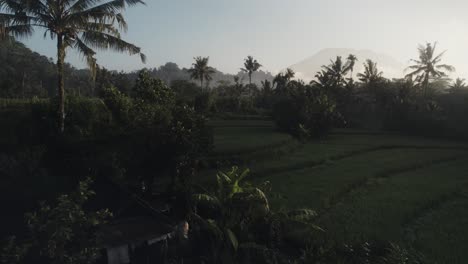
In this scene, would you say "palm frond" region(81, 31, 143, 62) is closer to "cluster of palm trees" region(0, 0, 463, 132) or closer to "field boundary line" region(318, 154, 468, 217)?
"cluster of palm trees" region(0, 0, 463, 132)

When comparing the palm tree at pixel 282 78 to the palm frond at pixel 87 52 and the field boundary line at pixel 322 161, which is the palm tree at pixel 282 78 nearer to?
the field boundary line at pixel 322 161

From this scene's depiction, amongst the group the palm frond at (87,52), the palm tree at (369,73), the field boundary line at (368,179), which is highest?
the palm tree at (369,73)

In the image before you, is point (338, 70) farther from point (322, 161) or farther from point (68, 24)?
point (68, 24)

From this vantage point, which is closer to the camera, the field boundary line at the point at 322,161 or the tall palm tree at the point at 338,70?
the field boundary line at the point at 322,161

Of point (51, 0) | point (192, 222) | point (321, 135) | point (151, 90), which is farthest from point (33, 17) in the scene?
point (321, 135)

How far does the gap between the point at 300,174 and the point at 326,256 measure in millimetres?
9144

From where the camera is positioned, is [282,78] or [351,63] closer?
[351,63]

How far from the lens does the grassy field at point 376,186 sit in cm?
1122

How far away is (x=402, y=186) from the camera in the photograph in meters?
16.2

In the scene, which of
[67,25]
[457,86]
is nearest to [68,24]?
[67,25]

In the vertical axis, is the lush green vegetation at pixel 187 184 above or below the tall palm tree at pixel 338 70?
below

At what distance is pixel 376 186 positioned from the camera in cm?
1644

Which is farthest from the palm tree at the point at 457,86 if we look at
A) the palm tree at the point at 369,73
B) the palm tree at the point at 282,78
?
the palm tree at the point at 282,78

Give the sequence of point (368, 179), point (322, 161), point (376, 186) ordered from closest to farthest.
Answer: point (376, 186), point (368, 179), point (322, 161)
